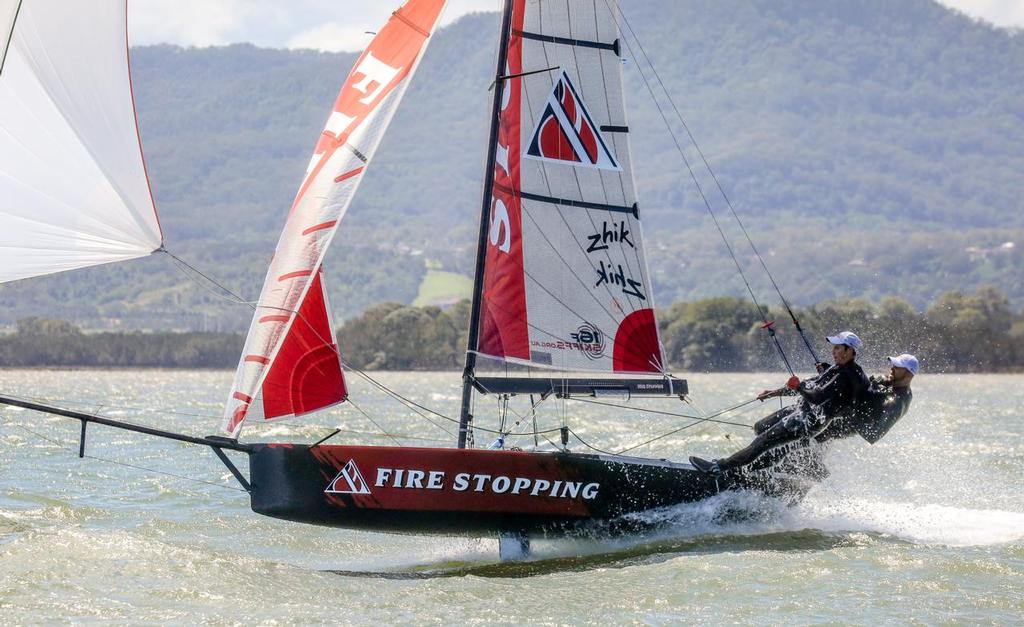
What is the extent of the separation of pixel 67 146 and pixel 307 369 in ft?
6.80

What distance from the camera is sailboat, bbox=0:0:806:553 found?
809 centimetres

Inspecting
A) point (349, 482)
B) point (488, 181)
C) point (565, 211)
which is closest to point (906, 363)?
point (565, 211)

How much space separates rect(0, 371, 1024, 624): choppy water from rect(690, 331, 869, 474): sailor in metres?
0.38

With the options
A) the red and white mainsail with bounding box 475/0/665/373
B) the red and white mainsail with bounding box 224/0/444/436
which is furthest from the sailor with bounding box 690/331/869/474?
the red and white mainsail with bounding box 224/0/444/436

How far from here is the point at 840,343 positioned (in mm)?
10031

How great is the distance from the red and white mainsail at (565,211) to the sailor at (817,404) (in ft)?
3.13

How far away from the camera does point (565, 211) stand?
10383 millimetres

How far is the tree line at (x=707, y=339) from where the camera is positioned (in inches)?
2110

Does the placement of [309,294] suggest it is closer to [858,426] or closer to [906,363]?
[858,426]

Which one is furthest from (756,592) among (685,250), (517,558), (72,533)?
(685,250)

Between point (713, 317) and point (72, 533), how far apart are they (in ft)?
185

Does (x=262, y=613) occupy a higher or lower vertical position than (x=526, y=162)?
lower

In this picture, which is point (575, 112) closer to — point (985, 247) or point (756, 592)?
point (756, 592)

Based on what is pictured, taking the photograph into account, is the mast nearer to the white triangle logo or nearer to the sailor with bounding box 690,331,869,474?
the white triangle logo
